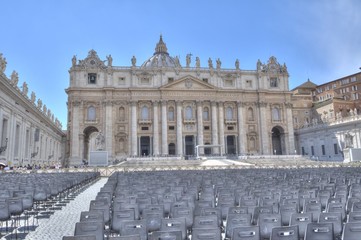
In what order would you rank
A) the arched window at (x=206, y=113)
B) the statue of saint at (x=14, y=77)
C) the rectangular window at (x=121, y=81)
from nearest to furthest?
1. the statue of saint at (x=14, y=77)
2. the rectangular window at (x=121, y=81)
3. the arched window at (x=206, y=113)

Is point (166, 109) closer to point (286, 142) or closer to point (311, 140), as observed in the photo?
point (286, 142)

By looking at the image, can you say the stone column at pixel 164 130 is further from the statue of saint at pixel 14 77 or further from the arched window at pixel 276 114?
the statue of saint at pixel 14 77

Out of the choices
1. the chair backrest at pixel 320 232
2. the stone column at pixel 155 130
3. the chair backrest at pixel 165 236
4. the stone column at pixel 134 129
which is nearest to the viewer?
the chair backrest at pixel 165 236

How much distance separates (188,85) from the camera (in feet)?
235

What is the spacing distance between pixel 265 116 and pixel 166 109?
24027 millimetres

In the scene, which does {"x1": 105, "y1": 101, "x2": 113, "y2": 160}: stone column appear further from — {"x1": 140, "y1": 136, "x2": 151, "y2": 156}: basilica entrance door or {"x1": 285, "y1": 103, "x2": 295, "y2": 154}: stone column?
{"x1": 285, "y1": 103, "x2": 295, "y2": 154}: stone column

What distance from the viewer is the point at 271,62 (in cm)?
7950

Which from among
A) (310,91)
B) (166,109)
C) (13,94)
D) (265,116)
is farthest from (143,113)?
(310,91)

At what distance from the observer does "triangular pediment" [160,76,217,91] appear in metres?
70.9

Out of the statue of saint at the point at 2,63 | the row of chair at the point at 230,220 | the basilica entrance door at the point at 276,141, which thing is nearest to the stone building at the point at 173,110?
the basilica entrance door at the point at 276,141

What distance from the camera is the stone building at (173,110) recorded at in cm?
6862

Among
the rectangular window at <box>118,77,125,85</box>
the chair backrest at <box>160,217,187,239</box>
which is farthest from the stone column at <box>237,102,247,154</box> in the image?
the chair backrest at <box>160,217,187,239</box>

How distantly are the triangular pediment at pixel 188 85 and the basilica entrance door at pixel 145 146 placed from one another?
12265 millimetres

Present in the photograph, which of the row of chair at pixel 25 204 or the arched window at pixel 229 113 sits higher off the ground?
the arched window at pixel 229 113
